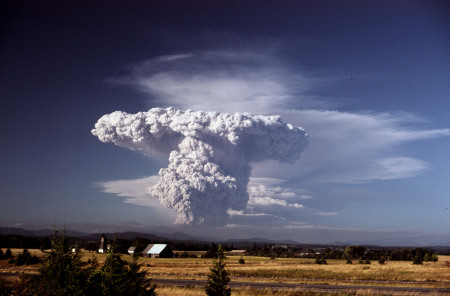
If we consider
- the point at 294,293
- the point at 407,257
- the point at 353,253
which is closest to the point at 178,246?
the point at 353,253

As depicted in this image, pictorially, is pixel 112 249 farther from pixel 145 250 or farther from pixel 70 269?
pixel 145 250

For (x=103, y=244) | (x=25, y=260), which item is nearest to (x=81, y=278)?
(x=25, y=260)

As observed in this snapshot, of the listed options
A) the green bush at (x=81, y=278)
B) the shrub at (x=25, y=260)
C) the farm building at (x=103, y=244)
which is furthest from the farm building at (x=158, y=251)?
the green bush at (x=81, y=278)

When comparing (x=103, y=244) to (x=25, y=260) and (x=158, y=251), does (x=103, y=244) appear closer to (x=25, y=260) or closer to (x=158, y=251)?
(x=158, y=251)

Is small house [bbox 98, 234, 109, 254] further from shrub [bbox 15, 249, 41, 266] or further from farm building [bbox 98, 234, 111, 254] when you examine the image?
shrub [bbox 15, 249, 41, 266]

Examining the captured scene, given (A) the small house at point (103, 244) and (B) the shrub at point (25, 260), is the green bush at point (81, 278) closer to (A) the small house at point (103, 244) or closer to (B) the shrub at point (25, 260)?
(B) the shrub at point (25, 260)

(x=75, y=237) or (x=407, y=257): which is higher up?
(x=75, y=237)

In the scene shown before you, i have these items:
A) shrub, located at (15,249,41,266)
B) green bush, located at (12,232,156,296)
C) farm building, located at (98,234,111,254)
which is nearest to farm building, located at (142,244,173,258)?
farm building, located at (98,234,111,254)

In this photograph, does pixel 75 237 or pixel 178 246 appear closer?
pixel 75 237

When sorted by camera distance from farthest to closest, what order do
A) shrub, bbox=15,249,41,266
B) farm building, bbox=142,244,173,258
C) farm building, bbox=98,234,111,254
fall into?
farm building, bbox=98,234,111,254
farm building, bbox=142,244,173,258
shrub, bbox=15,249,41,266
